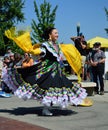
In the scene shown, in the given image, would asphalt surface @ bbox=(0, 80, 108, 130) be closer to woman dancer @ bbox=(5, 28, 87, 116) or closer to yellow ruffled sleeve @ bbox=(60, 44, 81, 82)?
woman dancer @ bbox=(5, 28, 87, 116)

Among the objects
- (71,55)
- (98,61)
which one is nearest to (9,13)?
(98,61)

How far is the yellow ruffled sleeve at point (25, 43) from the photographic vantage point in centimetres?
852

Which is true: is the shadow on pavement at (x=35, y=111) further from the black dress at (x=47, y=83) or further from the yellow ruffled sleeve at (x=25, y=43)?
the yellow ruffled sleeve at (x=25, y=43)

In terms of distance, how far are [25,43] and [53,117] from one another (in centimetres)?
163

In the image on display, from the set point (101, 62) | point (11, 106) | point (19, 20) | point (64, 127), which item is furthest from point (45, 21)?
point (64, 127)

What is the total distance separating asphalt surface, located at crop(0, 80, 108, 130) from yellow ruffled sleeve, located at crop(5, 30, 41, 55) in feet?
4.33

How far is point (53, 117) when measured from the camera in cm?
834

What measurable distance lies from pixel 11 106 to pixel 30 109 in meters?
0.74

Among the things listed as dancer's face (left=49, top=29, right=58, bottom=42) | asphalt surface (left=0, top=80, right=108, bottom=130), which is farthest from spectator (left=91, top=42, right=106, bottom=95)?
dancer's face (left=49, top=29, right=58, bottom=42)

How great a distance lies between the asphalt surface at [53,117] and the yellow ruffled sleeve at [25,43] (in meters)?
1.32

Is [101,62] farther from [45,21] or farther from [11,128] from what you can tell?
[45,21]

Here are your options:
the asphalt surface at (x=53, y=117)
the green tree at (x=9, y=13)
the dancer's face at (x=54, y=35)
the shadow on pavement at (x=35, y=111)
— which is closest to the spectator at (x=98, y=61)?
the asphalt surface at (x=53, y=117)

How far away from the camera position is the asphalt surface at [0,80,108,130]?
23.8 ft

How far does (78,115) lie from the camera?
859 centimetres
